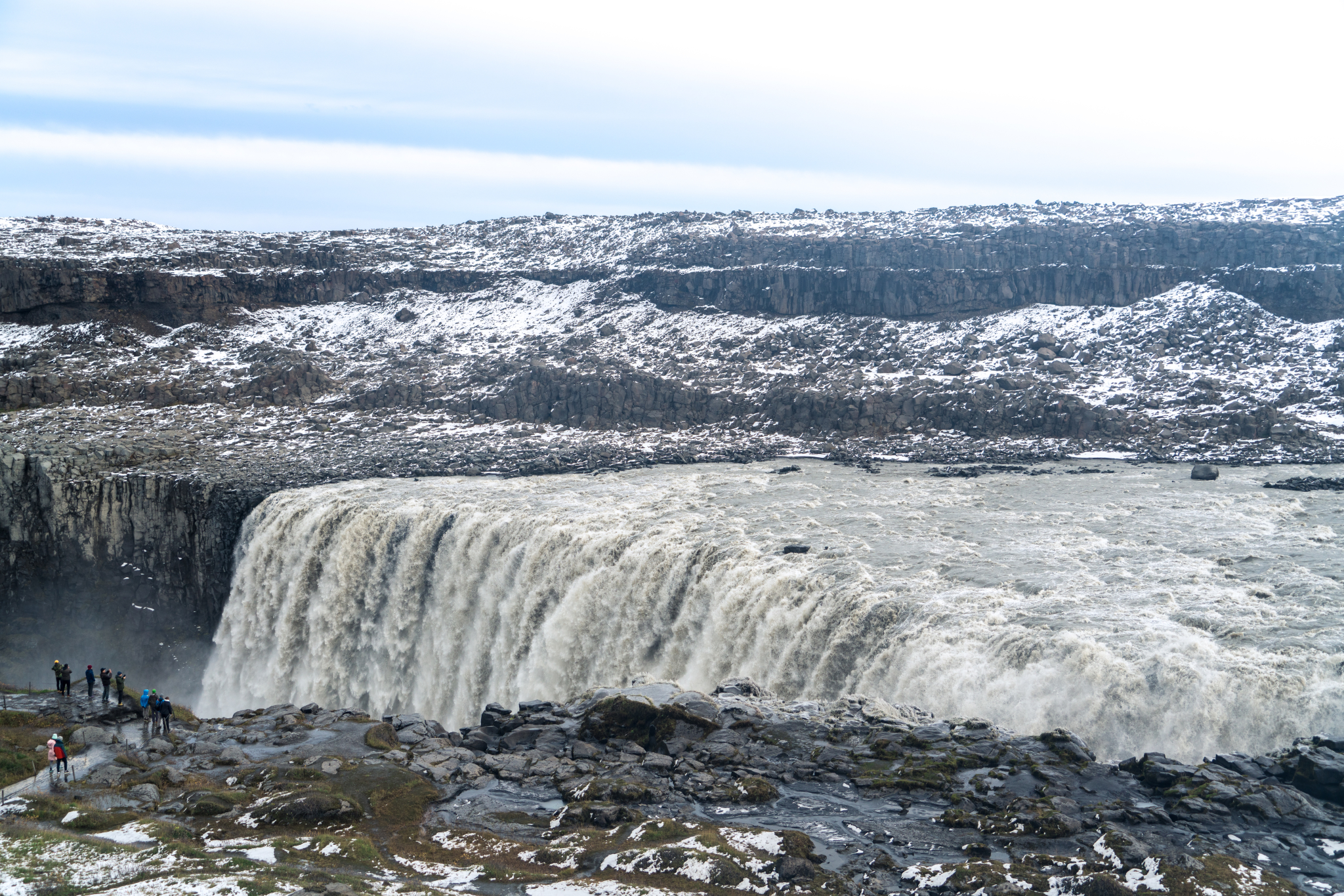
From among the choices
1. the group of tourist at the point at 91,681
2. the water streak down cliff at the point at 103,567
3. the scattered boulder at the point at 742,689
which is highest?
the scattered boulder at the point at 742,689

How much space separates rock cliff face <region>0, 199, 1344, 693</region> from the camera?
168 ft

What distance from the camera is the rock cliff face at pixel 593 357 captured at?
51188 mm

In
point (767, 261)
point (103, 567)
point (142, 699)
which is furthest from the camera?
point (767, 261)

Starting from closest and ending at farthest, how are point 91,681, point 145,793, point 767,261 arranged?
point 145,793 → point 91,681 → point 767,261

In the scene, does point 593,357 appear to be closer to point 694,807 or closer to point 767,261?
point 767,261

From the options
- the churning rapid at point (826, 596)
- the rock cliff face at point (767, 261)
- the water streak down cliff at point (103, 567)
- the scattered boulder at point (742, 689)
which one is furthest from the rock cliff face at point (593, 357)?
the scattered boulder at point (742, 689)

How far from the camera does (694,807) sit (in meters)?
18.2

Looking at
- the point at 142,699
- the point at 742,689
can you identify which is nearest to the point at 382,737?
the point at 142,699

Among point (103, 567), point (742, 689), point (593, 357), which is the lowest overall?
point (103, 567)

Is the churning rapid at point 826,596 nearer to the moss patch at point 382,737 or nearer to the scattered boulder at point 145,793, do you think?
the moss patch at point 382,737

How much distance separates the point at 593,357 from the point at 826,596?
50896mm

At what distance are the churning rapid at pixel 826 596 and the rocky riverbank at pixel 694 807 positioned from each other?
178 centimetres

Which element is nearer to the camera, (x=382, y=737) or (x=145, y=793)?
(x=145, y=793)

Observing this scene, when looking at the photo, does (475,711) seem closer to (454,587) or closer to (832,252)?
(454,587)
